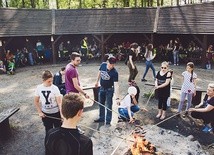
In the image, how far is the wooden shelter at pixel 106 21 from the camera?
1702 centimetres

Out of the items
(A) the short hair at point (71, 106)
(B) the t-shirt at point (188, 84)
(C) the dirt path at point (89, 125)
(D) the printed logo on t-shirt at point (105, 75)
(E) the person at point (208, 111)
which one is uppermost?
(A) the short hair at point (71, 106)

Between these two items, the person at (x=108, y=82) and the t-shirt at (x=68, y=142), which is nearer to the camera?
the t-shirt at (x=68, y=142)

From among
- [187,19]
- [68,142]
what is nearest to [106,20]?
[187,19]

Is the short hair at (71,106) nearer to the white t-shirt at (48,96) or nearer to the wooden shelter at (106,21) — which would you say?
the white t-shirt at (48,96)

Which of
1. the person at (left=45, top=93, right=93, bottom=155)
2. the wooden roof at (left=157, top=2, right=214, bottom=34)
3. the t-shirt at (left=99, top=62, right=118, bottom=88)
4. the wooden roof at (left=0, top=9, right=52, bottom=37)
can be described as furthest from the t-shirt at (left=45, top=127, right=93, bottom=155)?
the wooden roof at (left=0, top=9, right=52, bottom=37)

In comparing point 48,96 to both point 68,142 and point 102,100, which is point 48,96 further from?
point 68,142

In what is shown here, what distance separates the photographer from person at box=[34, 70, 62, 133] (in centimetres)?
538

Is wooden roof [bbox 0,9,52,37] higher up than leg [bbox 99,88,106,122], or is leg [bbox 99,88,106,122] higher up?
wooden roof [bbox 0,9,52,37]

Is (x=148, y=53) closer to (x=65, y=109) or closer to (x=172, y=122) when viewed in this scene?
(x=172, y=122)

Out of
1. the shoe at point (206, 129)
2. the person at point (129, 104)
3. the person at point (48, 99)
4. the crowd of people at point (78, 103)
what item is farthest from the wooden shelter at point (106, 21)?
the person at point (48, 99)

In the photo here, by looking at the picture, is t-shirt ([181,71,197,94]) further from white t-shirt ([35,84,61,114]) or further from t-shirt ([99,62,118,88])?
white t-shirt ([35,84,61,114])

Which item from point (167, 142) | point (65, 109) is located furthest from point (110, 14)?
point (65, 109)

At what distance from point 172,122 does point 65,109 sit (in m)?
5.62

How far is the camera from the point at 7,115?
7.15 metres
